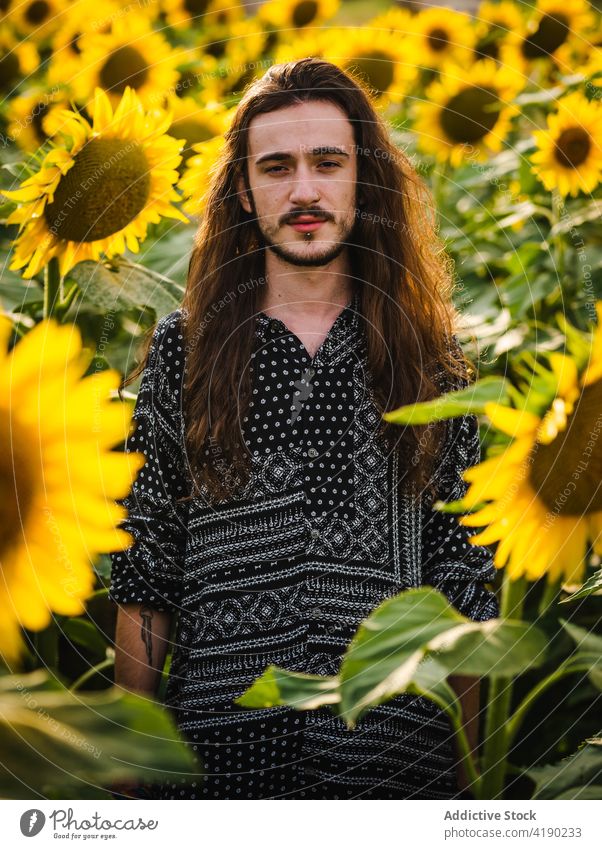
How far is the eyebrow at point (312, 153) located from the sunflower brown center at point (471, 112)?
41 cm

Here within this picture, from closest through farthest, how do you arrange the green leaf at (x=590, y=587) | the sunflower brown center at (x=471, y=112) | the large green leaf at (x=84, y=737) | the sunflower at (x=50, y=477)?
the large green leaf at (x=84, y=737) → the sunflower at (x=50, y=477) → the green leaf at (x=590, y=587) → the sunflower brown center at (x=471, y=112)

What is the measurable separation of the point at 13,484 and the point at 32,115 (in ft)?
1.59

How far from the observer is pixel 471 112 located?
99 cm

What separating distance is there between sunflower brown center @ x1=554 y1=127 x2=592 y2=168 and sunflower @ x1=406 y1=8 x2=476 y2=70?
222mm

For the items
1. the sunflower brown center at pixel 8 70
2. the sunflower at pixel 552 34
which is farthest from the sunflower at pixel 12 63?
the sunflower at pixel 552 34

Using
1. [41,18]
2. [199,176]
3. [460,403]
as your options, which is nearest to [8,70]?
[41,18]

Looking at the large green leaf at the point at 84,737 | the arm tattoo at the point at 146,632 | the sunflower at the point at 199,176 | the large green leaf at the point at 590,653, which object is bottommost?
the large green leaf at the point at 84,737

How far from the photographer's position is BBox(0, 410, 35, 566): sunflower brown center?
15.4 inches

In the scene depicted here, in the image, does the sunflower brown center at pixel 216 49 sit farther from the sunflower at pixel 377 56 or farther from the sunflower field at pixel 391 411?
the sunflower at pixel 377 56

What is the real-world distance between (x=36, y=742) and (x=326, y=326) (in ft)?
1.35

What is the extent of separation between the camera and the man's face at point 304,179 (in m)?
0.60

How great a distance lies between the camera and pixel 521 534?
569mm

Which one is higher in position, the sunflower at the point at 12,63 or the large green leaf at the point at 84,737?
the sunflower at the point at 12,63

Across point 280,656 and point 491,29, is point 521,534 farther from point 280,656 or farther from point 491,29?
point 491,29
